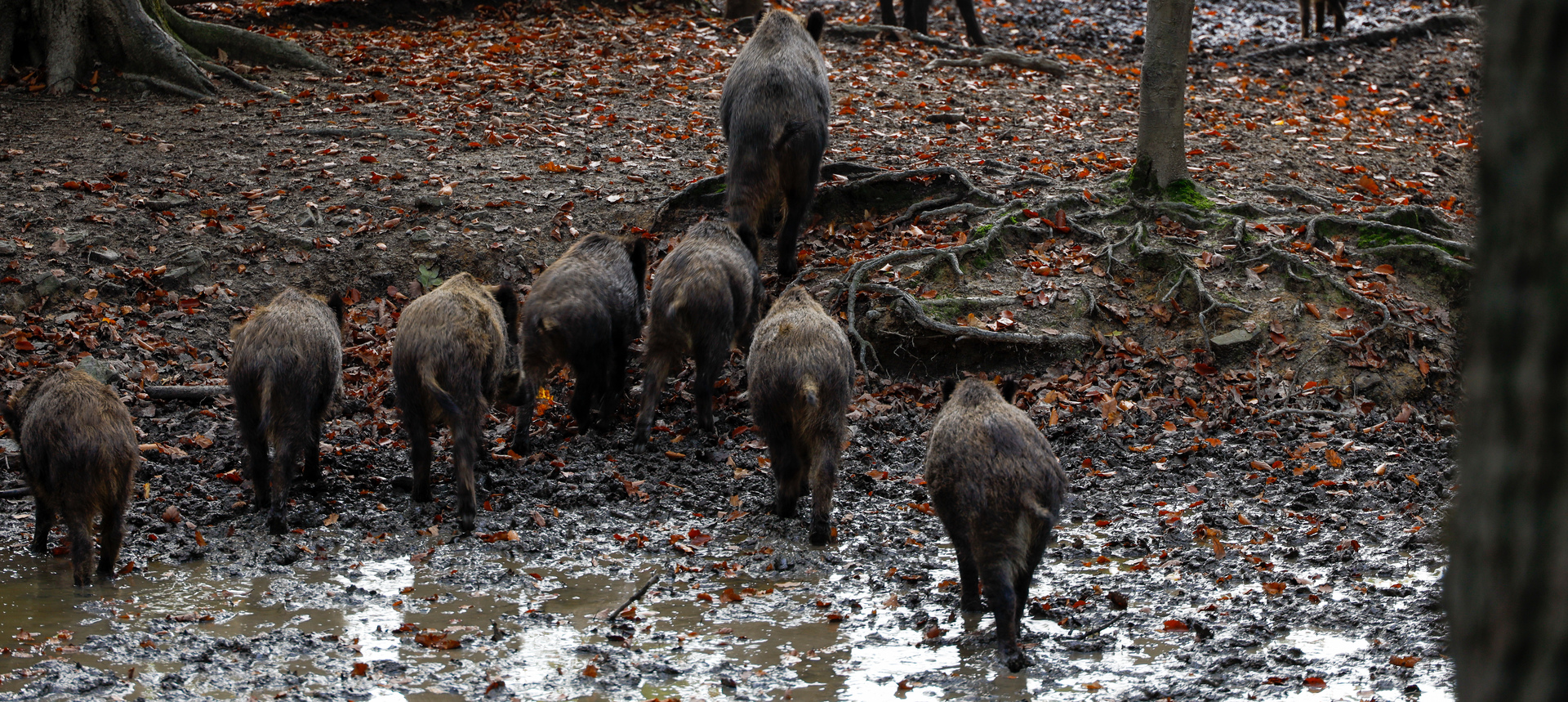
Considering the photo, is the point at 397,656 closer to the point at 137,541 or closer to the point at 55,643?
the point at 55,643

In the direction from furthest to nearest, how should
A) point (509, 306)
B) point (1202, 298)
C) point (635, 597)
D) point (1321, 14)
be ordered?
point (1321, 14) < point (1202, 298) < point (509, 306) < point (635, 597)

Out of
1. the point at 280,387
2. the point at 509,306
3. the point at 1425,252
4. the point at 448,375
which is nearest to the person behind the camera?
the point at 280,387

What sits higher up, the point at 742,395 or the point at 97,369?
the point at 97,369

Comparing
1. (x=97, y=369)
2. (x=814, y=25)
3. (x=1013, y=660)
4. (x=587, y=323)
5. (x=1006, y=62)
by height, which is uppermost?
(x=814, y=25)

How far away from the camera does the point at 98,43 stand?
12109 mm

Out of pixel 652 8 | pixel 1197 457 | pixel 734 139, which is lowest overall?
pixel 1197 457

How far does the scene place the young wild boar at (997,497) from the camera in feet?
14.9

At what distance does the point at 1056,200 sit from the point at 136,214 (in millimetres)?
7644

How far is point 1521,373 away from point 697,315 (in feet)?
20.3

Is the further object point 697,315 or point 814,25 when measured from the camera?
point 814,25

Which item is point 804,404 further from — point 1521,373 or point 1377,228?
point 1377,228

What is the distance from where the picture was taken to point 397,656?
4625 millimetres

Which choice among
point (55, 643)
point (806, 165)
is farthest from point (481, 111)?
point (55, 643)

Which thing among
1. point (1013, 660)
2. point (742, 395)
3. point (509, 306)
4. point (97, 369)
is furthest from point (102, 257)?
point (1013, 660)
